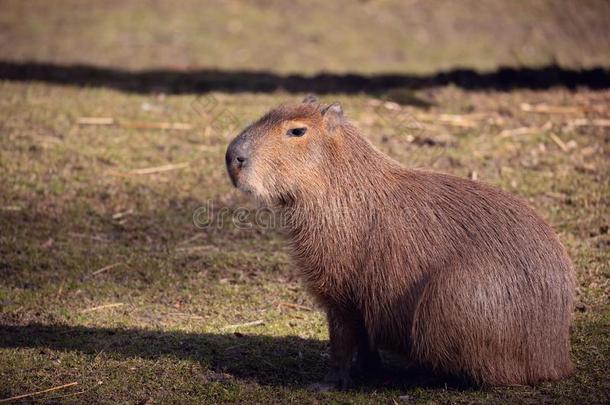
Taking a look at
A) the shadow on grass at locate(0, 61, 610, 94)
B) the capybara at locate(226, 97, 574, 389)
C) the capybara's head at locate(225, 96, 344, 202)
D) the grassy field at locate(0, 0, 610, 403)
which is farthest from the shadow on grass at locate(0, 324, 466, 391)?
the shadow on grass at locate(0, 61, 610, 94)

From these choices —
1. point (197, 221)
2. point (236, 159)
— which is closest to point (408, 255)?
point (236, 159)

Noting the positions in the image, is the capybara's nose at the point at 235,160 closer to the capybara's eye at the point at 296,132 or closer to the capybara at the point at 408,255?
the capybara at the point at 408,255

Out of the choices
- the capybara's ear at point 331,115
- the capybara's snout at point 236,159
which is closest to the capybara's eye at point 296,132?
the capybara's ear at point 331,115

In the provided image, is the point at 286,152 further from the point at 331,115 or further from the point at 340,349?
the point at 340,349

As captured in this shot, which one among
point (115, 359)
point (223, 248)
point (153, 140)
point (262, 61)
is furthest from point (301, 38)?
point (115, 359)

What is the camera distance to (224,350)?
4340mm

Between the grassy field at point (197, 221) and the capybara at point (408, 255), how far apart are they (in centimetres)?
23

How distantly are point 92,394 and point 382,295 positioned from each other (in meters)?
1.40

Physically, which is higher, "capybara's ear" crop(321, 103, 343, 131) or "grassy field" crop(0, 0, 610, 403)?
"capybara's ear" crop(321, 103, 343, 131)

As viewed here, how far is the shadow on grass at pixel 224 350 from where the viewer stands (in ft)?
13.4

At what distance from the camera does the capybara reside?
146 inches

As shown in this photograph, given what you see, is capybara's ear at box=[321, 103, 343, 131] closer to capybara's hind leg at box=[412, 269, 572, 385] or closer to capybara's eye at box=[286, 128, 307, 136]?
capybara's eye at box=[286, 128, 307, 136]

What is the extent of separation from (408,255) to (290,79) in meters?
5.45

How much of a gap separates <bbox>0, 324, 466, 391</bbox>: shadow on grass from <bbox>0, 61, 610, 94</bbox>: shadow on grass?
4325mm
